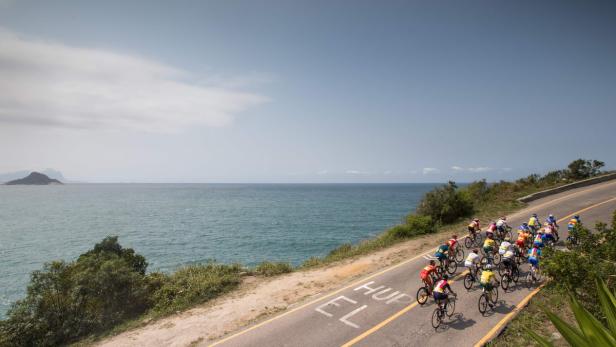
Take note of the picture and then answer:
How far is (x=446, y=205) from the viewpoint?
99.0ft

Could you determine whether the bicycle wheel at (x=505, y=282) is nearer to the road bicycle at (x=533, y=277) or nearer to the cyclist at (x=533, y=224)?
the road bicycle at (x=533, y=277)

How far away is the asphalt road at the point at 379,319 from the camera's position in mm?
11992

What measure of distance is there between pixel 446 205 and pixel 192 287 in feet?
79.6

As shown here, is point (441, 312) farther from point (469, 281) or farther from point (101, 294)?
point (101, 294)

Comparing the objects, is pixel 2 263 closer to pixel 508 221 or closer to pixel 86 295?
pixel 86 295

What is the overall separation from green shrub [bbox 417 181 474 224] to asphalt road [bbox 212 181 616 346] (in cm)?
1254

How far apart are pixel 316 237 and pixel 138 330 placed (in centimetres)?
3665

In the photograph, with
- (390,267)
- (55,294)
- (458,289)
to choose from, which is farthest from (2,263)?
(458,289)

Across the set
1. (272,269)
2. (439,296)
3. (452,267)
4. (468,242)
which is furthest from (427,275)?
(272,269)

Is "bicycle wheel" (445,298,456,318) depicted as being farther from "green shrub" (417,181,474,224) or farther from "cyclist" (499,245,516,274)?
"green shrub" (417,181,474,224)

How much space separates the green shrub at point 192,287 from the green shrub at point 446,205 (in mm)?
20085

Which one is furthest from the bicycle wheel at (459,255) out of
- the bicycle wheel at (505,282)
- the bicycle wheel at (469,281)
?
the bicycle wheel at (505,282)

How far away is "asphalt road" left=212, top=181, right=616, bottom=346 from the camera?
12.0m

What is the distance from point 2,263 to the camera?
3856cm
